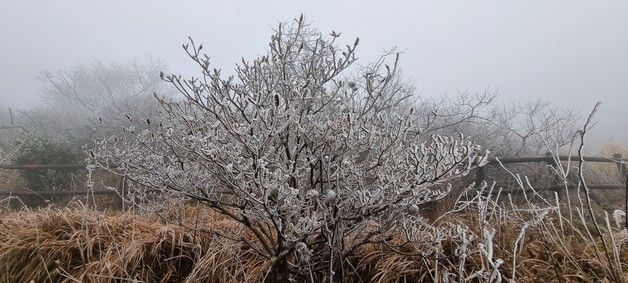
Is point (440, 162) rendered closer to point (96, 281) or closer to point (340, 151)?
point (340, 151)

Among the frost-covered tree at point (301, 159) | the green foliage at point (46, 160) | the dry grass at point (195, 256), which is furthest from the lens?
the green foliage at point (46, 160)

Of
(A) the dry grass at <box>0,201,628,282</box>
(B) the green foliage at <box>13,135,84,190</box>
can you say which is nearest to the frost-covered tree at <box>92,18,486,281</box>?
(A) the dry grass at <box>0,201,628,282</box>

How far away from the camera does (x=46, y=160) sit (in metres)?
8.45

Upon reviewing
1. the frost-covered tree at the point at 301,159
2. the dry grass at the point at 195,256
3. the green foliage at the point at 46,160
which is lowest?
the dry grass at the point at 195,256

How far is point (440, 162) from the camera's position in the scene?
1.78 m

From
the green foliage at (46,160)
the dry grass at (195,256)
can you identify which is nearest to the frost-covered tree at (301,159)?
the dry grass at (195,256)

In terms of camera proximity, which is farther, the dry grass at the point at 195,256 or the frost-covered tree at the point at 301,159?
the dry grass at the point at 195,256

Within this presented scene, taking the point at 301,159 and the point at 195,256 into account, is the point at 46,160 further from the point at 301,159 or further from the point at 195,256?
the point at 301,159

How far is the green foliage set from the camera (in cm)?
795

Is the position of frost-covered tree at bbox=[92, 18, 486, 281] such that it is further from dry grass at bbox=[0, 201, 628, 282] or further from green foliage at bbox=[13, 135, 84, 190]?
green foliage at bbox=[13, 135, 84, 190]

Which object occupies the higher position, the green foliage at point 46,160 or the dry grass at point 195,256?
the green foliage at point 46,160

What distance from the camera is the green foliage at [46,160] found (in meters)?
7.95

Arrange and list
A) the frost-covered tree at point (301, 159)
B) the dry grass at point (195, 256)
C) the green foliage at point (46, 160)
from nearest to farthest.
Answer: the frost-covered tree at point (301, 159), the dry grass at point (195, 256), the green foliage at point (46, 160)

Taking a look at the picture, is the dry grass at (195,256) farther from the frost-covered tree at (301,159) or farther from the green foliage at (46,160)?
the green foliage at (46,160)
